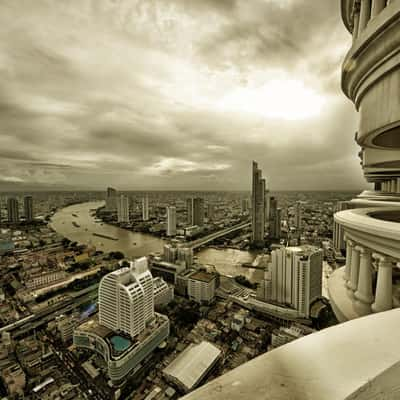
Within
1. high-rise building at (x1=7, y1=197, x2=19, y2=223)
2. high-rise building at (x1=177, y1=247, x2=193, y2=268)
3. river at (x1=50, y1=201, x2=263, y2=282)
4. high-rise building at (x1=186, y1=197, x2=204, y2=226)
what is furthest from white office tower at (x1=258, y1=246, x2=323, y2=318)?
high-rise building at (x1=7, y1=197, x2=19, y2=223)

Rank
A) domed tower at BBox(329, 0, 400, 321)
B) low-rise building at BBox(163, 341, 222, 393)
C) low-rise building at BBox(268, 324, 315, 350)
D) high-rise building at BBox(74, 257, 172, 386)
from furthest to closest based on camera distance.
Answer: low-rise building at BBox(268, 324, 315, 350) → high-rise building at BBox(74, 257, 172, 386) → low-rise building at BBox(163, 341, 222, 393) → domed tower at BBox(329, 0, 400, 321)

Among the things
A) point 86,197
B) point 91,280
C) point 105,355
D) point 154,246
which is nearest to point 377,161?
point 105,355

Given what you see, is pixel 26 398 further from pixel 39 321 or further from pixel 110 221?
pixel 110 221

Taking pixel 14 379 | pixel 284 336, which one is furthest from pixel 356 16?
pixel 14 379

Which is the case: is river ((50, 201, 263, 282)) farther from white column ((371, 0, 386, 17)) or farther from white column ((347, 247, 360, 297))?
white column ((371, 0, 386, 17))

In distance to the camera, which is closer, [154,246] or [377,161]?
[377,161]

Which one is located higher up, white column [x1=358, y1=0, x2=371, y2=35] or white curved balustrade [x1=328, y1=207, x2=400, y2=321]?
white column [x1=358, y1=0, x2=371, y2=35]

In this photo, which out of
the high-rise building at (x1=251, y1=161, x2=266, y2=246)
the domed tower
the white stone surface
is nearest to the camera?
the white stone surface
